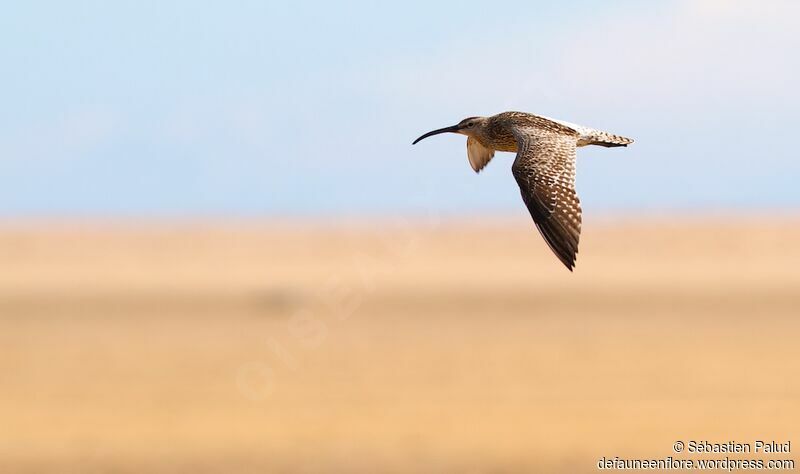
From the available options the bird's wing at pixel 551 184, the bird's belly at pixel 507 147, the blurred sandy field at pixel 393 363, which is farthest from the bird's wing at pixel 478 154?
the blurred sandy field at pixel 393 363

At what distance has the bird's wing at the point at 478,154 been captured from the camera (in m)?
9.72

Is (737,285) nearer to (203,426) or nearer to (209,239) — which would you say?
(203,426)

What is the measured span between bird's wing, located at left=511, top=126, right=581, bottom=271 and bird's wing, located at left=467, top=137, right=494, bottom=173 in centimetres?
83

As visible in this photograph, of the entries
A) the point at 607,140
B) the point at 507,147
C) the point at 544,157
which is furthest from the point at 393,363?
the point at 544,157

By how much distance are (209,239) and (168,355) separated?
2429 inches

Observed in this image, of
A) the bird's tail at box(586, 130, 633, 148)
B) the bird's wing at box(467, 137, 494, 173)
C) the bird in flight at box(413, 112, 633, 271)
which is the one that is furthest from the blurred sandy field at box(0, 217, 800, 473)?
the bird's tail at box(586, 130, 633, 148)

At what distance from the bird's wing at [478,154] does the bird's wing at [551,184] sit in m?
0.83

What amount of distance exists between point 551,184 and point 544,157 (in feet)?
1.44

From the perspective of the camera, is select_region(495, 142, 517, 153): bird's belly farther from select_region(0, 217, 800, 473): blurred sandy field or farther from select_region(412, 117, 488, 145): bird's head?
select_region(0, 217, 800, 473): blurred sandy field

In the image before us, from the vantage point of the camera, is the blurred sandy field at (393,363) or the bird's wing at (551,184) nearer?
the bird's wing at (551,184)

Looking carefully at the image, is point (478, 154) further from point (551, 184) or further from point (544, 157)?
point (551, 184)

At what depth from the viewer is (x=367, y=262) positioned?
91.6 metres

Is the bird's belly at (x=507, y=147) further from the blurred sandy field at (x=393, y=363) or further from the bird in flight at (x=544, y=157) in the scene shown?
the blurred sandy field at (x=393, y=363)

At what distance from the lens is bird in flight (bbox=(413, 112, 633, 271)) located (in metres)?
7.20
